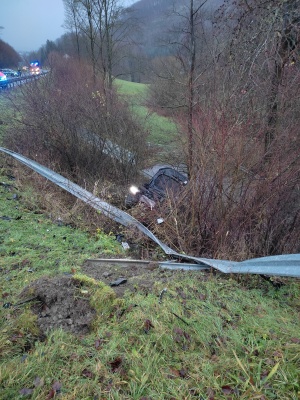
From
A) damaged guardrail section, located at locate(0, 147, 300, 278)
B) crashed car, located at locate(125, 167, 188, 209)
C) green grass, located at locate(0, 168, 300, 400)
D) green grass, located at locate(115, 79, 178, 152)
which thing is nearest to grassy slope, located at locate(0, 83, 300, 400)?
green grass, located at locate(0, 168, 300, 400)

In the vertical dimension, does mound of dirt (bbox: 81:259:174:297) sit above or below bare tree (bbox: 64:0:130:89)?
below

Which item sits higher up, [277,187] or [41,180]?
[277,187]

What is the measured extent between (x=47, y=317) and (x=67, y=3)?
87.1 ft

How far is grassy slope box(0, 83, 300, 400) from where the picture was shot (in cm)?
210

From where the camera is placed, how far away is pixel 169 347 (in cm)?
248

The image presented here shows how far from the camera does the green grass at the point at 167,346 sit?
2.10 meters

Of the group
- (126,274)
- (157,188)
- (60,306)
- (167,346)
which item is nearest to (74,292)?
(60,306)

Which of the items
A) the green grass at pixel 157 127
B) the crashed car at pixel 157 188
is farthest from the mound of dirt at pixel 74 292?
the green grass at pixel 157 127

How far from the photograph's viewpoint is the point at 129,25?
815 inches

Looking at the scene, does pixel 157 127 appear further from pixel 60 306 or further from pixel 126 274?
pixel 60 306

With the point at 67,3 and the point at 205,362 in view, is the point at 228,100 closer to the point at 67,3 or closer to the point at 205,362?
the point at 205,362

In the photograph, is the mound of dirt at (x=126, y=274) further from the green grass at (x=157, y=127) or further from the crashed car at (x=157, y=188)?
Result: the green grass at (x=157, y=127)

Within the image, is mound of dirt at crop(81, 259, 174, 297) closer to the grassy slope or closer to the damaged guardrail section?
the grassy slope

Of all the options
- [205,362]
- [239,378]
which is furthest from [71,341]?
[239,378]
